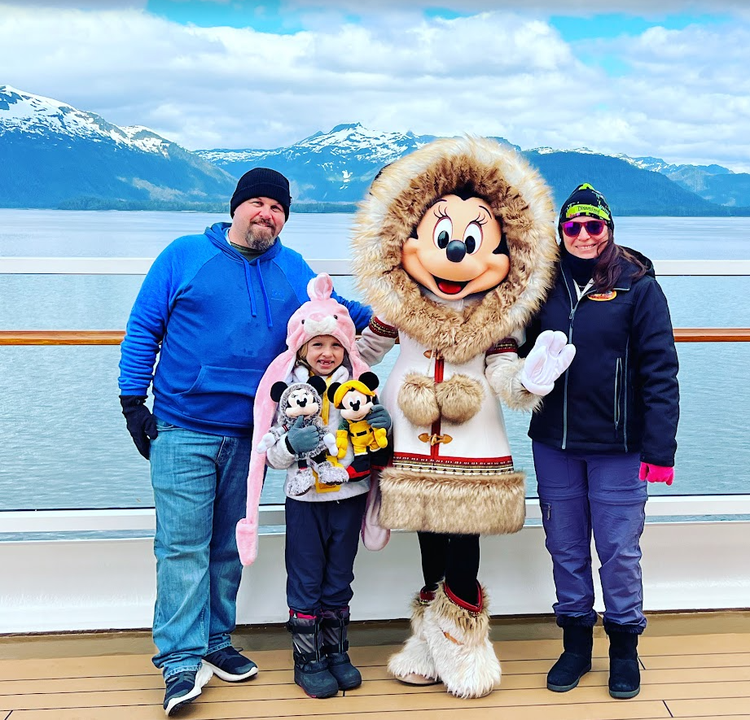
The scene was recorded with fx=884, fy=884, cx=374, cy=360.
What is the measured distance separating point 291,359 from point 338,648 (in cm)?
82

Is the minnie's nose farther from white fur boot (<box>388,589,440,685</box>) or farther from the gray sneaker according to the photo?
the gray sneaker

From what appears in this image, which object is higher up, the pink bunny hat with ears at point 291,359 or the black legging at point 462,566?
the pink bunny hat with ears at point 291,359

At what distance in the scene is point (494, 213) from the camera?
2250 mm

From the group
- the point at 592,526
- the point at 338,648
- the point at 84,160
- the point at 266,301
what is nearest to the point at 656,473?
the point at 592,526

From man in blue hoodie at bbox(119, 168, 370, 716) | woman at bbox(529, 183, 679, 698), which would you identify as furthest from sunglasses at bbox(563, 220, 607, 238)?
man in blue hoodie at bbox(119, 168, 370, 716)

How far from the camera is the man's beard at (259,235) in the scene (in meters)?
2.31

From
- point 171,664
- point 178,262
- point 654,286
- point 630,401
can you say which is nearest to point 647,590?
point 630,401

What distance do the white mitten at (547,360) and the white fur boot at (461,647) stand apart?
617 mm

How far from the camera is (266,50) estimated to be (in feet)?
228

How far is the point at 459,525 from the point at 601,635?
771mm

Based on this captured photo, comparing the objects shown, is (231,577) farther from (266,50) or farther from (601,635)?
(266,50)

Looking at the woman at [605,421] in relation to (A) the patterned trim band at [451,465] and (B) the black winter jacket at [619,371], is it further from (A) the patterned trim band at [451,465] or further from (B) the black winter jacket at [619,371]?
(A) the patterned trim band at [451,465]

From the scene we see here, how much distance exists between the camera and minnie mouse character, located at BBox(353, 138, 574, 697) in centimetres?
222

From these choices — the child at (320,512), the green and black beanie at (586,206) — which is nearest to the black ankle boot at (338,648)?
the child at (320,512)
